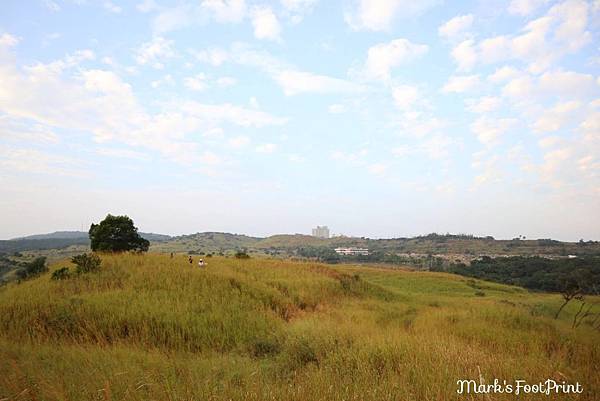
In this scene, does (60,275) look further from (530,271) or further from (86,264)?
(530,271)

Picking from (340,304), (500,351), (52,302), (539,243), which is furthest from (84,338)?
(539,243)

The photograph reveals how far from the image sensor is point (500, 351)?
23.8 ft

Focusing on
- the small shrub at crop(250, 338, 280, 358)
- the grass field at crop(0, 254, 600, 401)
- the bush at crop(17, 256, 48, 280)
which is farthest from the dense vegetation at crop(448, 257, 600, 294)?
the bush at crop(17, 256, 48, 280)

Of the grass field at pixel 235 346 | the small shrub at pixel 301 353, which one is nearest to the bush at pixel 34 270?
the grass field at pixel 235 346

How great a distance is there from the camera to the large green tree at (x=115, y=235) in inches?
1106

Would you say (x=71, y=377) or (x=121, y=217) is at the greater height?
(x=121, y=217)

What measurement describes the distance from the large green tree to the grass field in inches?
574

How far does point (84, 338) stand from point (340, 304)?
10.6m

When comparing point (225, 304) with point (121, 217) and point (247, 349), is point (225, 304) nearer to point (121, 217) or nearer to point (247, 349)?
point (247, 349)

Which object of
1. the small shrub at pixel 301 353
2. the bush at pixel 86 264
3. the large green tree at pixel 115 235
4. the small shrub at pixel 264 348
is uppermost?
the large green tree at pixel 115 235

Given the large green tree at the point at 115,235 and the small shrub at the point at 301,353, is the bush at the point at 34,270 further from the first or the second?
the small shrub at the point at 301,353

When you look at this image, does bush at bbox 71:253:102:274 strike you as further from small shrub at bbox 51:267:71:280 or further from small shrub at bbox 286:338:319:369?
small shrub at bbox 286:338:319:369

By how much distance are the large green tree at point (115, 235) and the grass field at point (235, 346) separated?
14574 mm

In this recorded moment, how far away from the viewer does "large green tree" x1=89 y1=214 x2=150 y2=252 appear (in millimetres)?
28089
